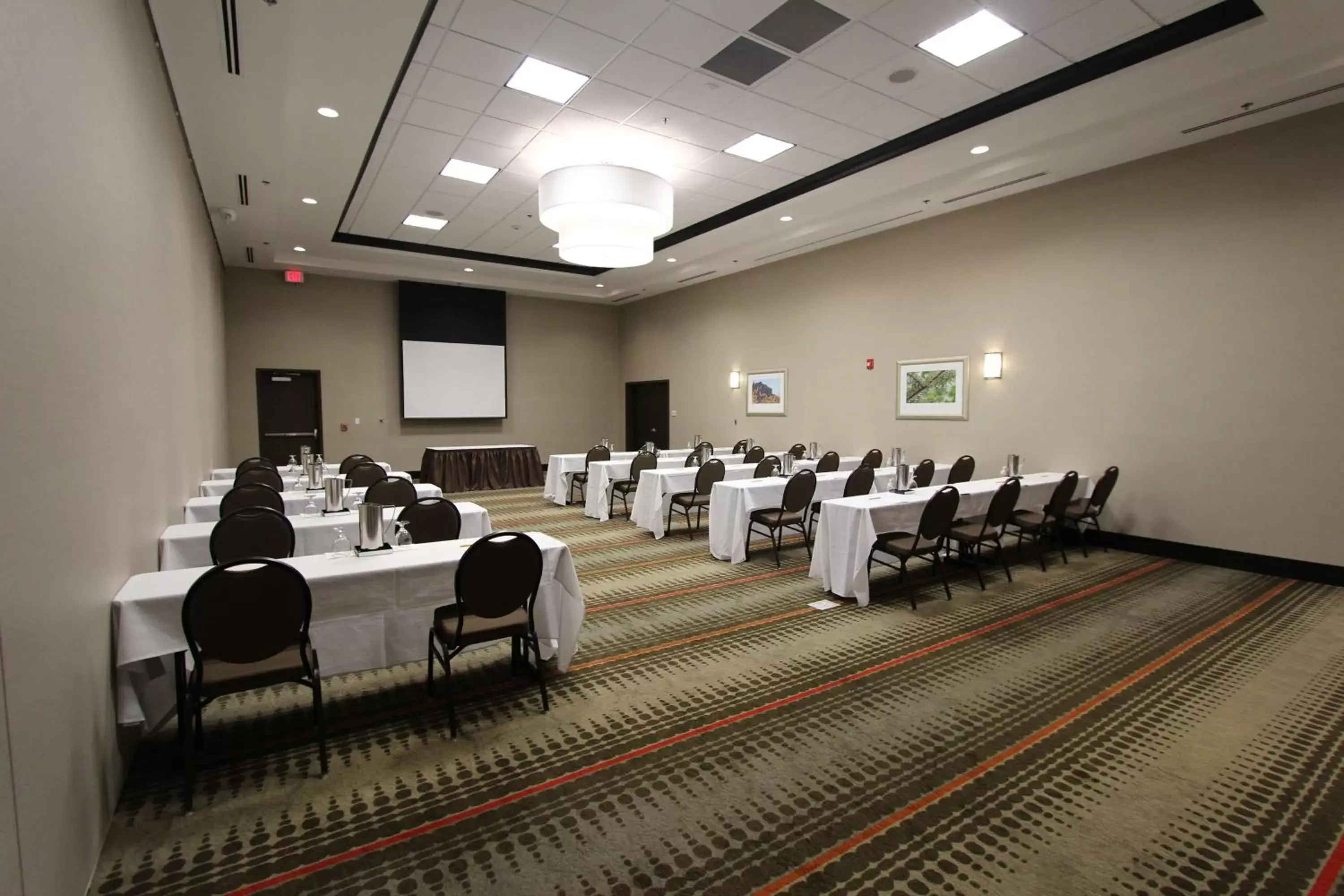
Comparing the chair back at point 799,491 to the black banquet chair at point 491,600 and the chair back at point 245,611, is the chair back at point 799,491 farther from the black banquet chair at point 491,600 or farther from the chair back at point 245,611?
the chair back at point 245,611

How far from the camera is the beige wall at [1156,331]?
18.0 feet

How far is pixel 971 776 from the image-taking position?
2668 mm

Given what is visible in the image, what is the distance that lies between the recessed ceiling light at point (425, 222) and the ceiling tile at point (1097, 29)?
754 cm

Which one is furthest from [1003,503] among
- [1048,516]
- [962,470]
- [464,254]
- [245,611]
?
[464,254]

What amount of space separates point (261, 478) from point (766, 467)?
208 inches

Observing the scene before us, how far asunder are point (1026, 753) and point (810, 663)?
1238 mm

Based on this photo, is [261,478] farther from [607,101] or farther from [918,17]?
[918,17]

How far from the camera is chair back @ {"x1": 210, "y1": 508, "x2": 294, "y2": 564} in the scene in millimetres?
3771

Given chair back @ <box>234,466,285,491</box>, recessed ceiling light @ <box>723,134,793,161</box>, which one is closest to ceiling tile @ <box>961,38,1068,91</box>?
recessed ceiling light @ <box>723,134,793,161</box>

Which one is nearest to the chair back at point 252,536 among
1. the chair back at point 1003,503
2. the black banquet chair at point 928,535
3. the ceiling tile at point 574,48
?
the ceiling tile at point 574,48

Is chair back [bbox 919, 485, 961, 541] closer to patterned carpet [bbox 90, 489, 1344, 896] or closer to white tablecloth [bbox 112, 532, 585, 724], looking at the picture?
patterned carpet [bbox 90, 489, 1344, 896]

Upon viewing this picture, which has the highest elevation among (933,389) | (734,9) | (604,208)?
(734,9)

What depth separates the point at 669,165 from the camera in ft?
23.1

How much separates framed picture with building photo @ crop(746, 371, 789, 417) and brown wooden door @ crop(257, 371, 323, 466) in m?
8.03
